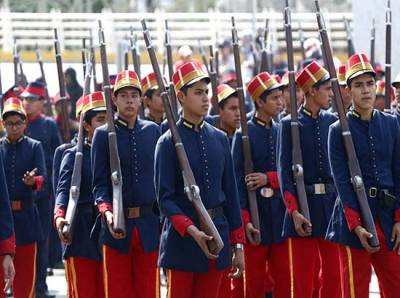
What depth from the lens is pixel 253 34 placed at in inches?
860

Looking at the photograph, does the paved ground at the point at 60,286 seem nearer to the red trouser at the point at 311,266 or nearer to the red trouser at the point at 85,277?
the red trouser at the point at 311,266

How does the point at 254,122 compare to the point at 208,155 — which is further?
the point at 254,122

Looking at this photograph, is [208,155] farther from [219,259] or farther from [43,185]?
[43,185]

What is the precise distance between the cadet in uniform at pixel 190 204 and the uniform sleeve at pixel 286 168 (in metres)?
1.21

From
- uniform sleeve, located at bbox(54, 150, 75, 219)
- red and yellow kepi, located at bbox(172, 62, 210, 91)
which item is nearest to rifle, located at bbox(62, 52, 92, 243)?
uniform sleeve, located at bbox(54, 150, 75, 219)

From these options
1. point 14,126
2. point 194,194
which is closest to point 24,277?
point 14,126

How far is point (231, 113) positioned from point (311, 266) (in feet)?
5.68

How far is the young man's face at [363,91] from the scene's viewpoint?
9359 mm

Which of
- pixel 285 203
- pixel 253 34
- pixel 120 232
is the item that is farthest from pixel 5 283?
pixel 253 34

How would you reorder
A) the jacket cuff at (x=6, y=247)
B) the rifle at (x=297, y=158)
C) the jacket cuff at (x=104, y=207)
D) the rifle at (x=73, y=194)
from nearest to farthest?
the jacket cuff at (x=6, y=247), the jacket cuff at (x=104, y=207), the rifle at (x=73, y=194), the rifle at (x=297, y=158)

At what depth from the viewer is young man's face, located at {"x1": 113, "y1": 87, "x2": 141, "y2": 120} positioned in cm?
992

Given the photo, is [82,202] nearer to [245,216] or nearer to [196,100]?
[245,216]

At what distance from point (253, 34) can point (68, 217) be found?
1204 centimetres

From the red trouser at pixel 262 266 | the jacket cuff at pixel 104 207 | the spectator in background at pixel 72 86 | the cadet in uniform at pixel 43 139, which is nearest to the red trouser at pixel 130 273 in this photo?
the jacket cuff at pixel 104 207
